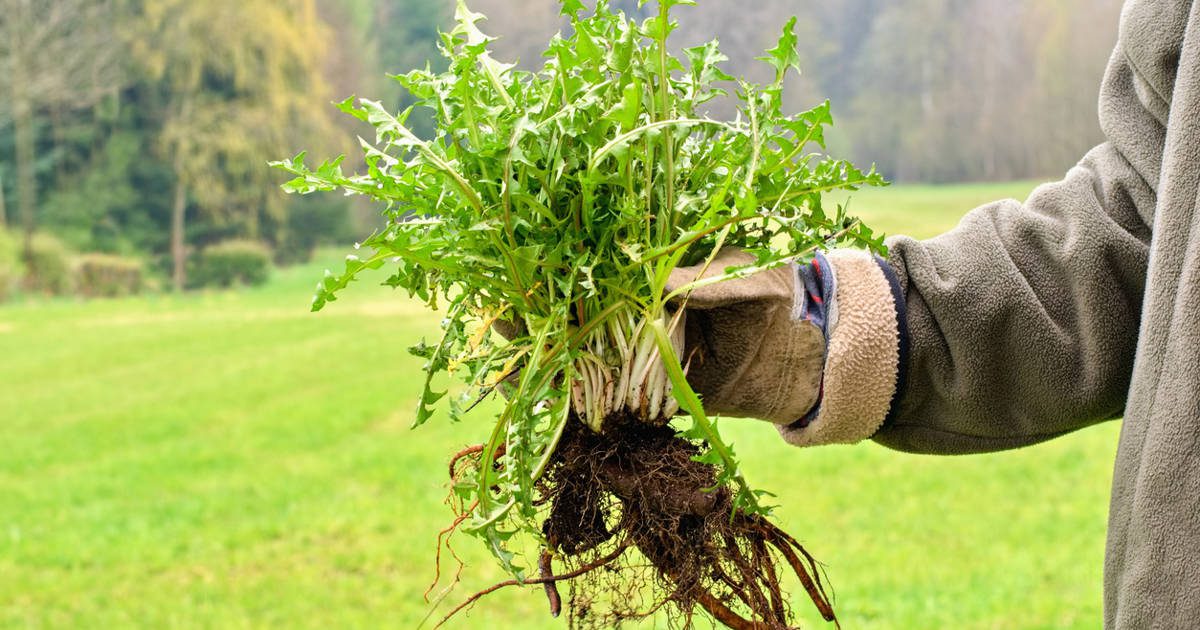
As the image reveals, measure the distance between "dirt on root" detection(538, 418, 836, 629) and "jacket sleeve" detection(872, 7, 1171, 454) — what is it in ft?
0.83

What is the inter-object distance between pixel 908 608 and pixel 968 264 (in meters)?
3.52

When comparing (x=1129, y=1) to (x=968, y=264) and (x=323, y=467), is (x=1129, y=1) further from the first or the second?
(x=323, y=467)

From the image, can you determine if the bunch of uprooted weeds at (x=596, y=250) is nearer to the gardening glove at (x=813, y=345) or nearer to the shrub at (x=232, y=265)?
the gardening glove at (x=813, y=345)

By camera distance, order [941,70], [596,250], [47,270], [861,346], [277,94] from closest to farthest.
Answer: [596,250]
[861,346]
[941,70]
[47,270]
[277,94]

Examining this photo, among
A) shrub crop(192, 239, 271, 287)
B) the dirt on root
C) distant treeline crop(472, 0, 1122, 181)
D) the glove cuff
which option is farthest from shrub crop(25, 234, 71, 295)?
the glove cuff

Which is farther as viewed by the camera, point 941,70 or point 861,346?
point 941,70

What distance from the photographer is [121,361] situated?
10781 mm

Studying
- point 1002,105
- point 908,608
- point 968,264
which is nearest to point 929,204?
point 1002,105

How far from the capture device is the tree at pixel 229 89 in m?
16.9

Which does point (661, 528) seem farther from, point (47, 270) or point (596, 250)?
point (47, 270)

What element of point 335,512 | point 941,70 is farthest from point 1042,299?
point 941,70

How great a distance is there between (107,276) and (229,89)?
3.69m

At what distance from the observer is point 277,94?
16984mm

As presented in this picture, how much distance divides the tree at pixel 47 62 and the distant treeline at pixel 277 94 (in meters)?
0.03
